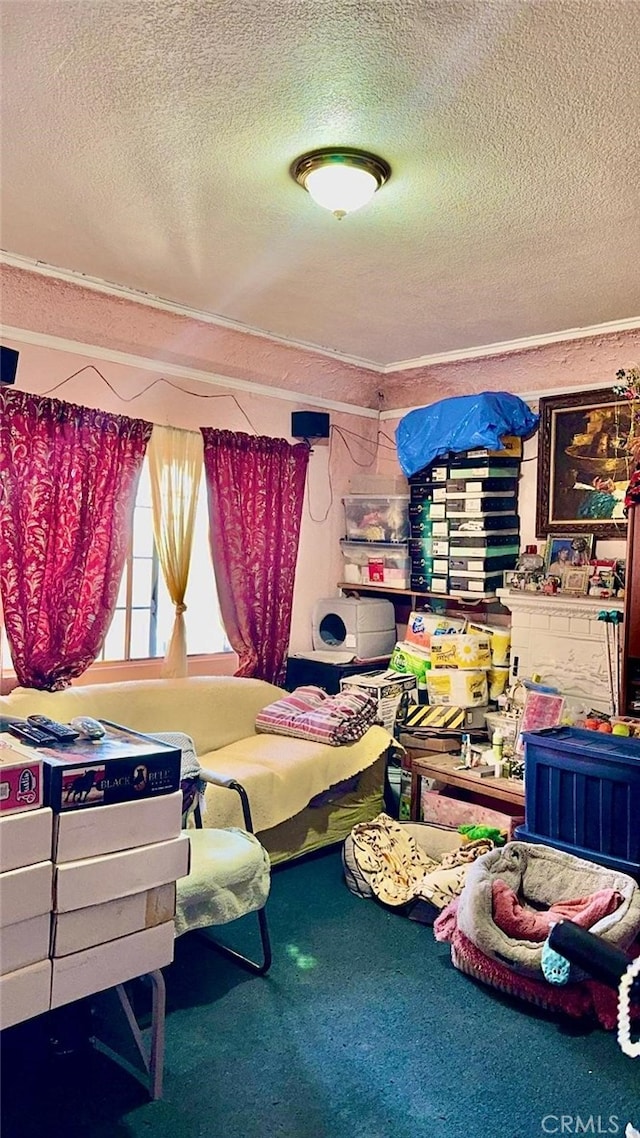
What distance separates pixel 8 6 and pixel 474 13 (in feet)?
3.25

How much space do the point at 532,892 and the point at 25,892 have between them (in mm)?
1932

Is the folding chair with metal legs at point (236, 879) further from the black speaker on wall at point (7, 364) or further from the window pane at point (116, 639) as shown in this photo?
the black speaker on wall at point (7, 364)

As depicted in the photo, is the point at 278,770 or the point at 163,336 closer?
the point at 278,770

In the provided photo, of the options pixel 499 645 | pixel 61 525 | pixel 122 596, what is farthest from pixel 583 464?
pixel 61 525

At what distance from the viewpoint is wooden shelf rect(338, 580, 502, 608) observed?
414 cm

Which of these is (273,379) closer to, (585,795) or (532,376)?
(532,376)

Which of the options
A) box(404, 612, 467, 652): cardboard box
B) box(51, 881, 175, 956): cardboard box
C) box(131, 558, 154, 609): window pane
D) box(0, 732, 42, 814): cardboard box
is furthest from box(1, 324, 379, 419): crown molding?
box(51, 881, 175, 956): cardboard box

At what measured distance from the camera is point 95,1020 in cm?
237

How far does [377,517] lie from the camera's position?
4633mm

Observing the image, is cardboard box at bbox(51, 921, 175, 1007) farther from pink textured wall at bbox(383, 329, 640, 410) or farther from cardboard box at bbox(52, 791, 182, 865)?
pink textured wall at bbox(383, 329, 640, 410)

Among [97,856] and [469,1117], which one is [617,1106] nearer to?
[469,1117]

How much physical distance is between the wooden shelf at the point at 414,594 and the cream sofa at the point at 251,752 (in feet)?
2.76

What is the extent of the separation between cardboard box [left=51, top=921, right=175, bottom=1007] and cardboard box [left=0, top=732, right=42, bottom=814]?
14.5 inches

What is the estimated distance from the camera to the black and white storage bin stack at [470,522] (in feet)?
13.3
